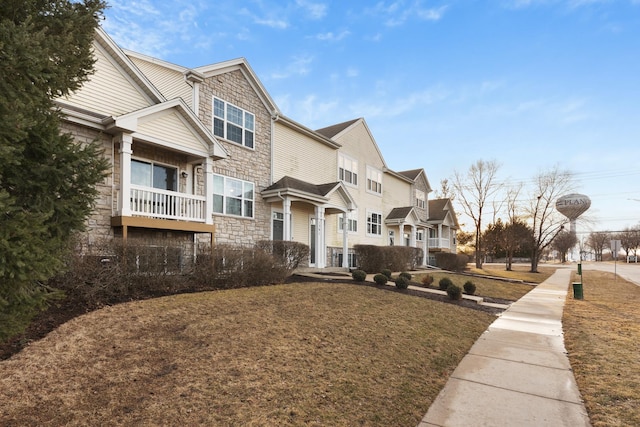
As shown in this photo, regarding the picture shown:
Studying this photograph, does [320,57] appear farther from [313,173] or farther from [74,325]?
[74,325]

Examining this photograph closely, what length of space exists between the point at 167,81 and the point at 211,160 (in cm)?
343

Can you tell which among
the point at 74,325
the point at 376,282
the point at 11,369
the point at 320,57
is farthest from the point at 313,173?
the point at 11,369

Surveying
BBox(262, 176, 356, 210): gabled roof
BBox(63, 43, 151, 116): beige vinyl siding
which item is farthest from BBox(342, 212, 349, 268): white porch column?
BBox(63, 43, 151, 116): beige vinyl siding

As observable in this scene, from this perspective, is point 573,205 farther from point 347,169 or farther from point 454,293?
point 454,293

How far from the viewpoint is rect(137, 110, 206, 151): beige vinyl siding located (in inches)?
420

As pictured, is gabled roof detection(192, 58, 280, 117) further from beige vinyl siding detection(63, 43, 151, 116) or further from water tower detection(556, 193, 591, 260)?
water tower detection(556, 193, 591, 260)

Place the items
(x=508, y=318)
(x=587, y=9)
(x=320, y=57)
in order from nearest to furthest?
(x=508, y=318)
(x=587, y=9)
(x=320, y=57)

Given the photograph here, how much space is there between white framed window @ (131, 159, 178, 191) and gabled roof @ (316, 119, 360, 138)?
1148cm

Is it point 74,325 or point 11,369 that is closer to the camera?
point 11,369

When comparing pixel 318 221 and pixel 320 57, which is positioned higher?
pixel 320 57

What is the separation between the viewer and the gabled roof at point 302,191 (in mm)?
15398

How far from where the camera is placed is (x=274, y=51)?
13.9 meters

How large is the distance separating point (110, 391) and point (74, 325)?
7.01ft

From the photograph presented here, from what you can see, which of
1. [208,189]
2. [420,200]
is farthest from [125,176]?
[420,200]
